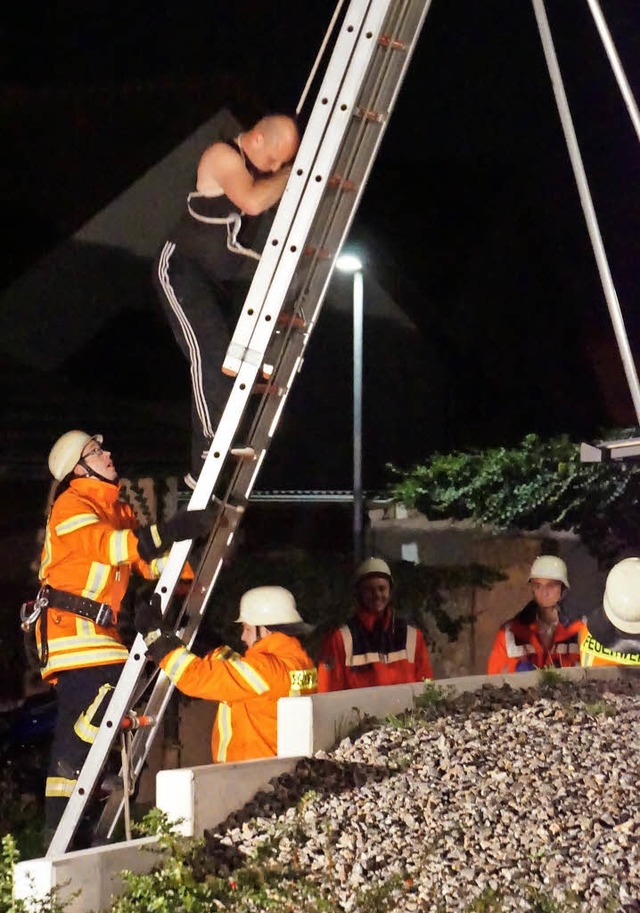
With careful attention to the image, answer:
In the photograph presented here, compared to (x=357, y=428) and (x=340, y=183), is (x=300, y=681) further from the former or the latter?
(x=357, y=428)

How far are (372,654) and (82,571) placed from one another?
2075 millimetres

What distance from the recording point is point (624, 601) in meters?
5.59

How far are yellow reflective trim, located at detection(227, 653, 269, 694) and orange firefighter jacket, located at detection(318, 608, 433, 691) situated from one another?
1.83 meters

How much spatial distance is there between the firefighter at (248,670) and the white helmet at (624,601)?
5.52 ft

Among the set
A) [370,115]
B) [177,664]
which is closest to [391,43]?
[370,115]

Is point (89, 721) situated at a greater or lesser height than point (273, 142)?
lesser

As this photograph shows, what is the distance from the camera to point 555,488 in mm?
9531

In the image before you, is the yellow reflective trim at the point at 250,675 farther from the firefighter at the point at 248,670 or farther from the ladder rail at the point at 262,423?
the ladder rail at the point at 262,423

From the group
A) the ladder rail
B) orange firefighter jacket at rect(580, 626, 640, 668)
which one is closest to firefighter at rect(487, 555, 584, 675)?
orange firefighter jacket at rect(580, 626, 640, 668)

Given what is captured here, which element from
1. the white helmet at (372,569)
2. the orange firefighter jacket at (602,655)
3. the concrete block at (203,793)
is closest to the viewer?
the concrete block at (203,793)

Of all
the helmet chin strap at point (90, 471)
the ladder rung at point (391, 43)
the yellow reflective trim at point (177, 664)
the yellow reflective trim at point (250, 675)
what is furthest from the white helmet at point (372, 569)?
the ladder rung at point (391, 43)

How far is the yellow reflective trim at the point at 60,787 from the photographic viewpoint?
488 cm

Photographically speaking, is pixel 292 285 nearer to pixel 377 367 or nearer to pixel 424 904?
pixel 424 904

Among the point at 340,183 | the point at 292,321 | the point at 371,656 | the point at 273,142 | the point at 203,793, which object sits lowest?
the point at 203,793
